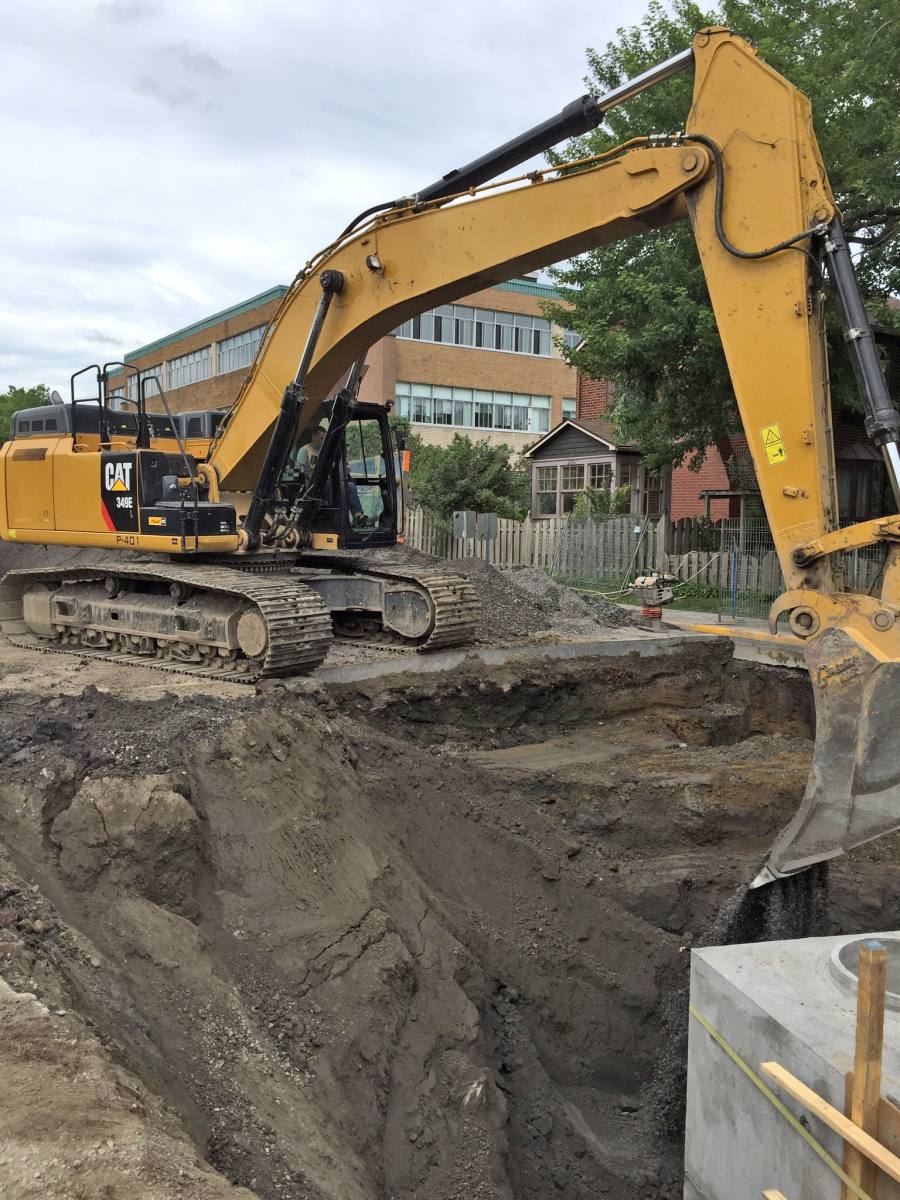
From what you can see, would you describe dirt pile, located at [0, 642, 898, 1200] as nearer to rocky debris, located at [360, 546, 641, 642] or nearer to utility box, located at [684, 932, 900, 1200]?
utility box, located at [684, 932, 900, 1200]

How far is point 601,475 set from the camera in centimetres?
2583

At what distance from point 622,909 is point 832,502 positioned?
2.82 metres

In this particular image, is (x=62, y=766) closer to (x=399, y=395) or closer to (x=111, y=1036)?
(x=111, y=1036)

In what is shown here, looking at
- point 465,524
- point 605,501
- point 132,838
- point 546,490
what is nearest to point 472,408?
point 546,490

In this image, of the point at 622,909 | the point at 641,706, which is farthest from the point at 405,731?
the point at 622,909

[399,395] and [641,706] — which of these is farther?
[399,395]

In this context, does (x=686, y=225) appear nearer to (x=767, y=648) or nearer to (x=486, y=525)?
(x=767, y=648)

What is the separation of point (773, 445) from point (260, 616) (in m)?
4.95

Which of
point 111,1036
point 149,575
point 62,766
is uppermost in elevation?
point 149,575

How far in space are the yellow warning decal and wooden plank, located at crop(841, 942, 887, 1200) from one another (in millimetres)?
3203

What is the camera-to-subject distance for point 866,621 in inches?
183

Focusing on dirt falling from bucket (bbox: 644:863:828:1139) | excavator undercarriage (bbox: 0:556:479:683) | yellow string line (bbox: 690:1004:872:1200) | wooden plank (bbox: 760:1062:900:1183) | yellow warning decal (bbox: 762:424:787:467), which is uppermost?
yellow warning decal (bbox: 762:424:787:467)

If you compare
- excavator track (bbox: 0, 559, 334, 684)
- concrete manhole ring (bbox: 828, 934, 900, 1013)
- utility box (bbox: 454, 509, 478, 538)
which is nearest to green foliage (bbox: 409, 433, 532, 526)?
utility box (bbox: 454, 509, 478, 538)

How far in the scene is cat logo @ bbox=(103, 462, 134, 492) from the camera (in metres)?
9.51
